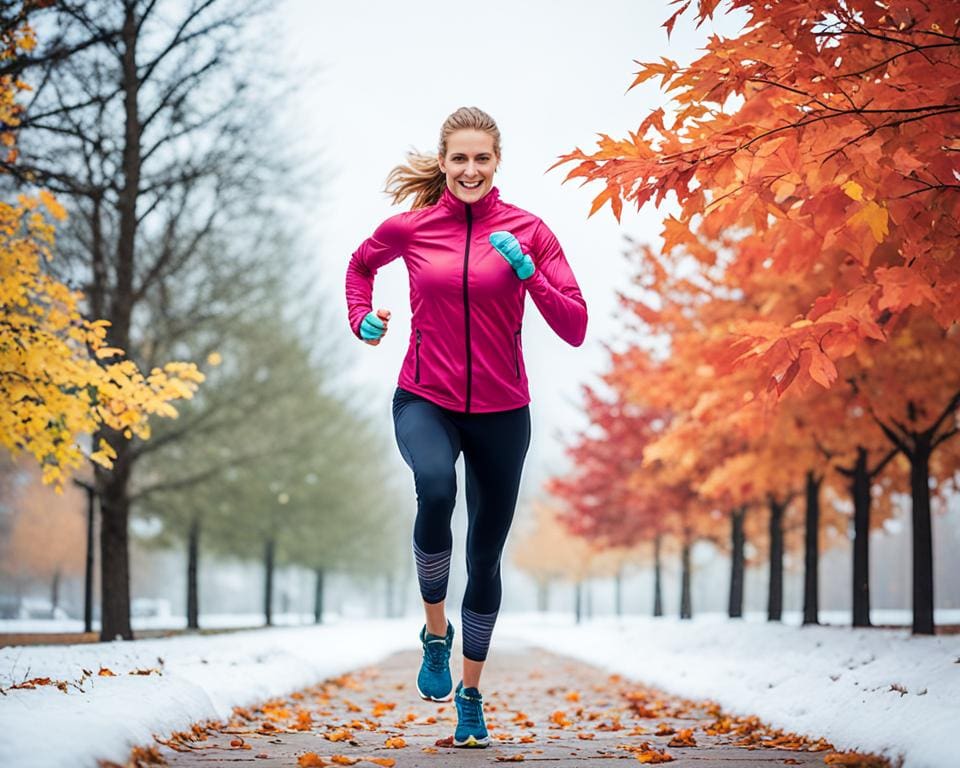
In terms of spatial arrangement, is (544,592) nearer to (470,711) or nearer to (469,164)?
(470,711)

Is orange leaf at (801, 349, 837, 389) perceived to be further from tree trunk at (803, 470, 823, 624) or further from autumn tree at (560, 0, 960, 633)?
tree trunk at (803, 470, 823, 624)

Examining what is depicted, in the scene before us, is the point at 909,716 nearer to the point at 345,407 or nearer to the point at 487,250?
the point at 487,250

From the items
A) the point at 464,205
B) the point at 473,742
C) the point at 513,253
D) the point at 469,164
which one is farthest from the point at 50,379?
the point at 513,253

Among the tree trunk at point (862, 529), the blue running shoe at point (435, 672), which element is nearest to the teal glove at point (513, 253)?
the blue running shoe at point (435, 672)

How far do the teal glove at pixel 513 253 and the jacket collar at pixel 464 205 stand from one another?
0.36 metres

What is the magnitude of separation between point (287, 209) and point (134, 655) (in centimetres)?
828

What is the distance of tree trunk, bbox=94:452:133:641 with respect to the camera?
442 inches

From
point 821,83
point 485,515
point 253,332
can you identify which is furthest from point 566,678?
point 821,83

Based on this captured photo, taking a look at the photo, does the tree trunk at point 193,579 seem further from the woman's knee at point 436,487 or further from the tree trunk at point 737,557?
the woman's knee at point 436,487

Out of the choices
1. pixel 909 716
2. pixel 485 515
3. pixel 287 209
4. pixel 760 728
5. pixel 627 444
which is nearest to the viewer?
pixel 909 716

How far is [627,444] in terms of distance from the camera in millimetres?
19484

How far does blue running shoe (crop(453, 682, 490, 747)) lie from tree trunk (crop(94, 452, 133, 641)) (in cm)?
773

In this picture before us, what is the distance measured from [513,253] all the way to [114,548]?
8786 millimetres

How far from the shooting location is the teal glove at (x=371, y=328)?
4078 mm
